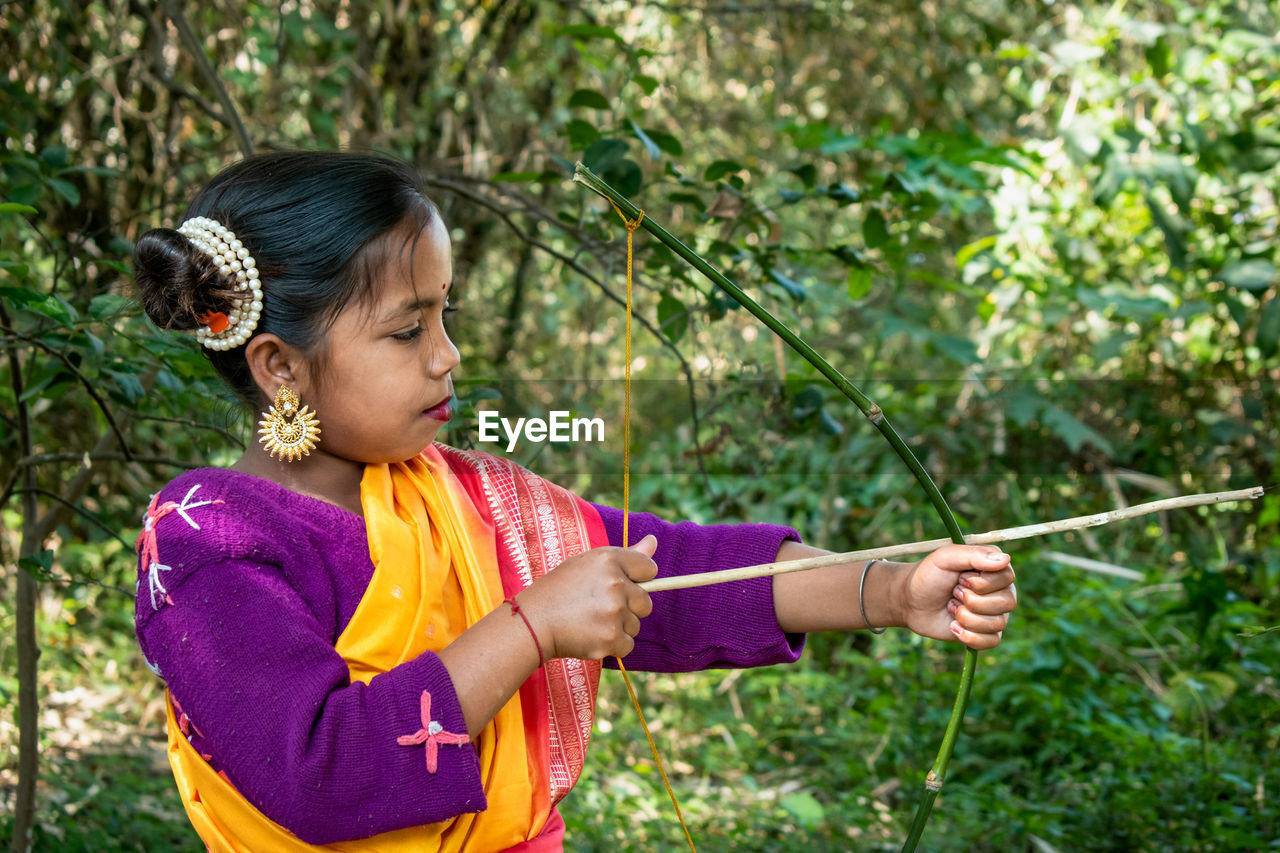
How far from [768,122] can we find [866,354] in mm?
1262

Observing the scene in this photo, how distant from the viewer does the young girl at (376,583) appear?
120cm

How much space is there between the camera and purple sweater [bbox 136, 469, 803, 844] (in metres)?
1.17

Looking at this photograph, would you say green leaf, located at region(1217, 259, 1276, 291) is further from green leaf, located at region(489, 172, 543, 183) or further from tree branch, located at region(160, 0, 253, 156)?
tree branch, located at region(160, 0, 253, 156)

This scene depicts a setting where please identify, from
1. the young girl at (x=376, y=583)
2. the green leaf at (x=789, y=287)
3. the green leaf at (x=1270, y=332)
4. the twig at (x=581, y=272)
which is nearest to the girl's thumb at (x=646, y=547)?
the young girl at (x=376, y=583)

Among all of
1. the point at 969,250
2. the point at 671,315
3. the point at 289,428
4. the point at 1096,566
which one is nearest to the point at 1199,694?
the point at 1096,566

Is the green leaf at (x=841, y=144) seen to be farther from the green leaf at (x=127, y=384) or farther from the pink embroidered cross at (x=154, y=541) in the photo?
the pink embroidered cross at (x=154, y=541)

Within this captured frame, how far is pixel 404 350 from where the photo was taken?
1.39m

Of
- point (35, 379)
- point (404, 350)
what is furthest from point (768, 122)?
point (404, 350)

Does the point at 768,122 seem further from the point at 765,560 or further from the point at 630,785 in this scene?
the point at 765,560

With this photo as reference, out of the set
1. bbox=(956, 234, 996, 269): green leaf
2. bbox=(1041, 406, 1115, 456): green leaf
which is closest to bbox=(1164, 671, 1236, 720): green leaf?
bbox=(1041, 406, 1115, 456): green leaf

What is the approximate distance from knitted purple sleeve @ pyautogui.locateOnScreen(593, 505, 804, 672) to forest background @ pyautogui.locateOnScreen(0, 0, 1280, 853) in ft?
1.76

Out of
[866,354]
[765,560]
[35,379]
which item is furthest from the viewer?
[866,354]

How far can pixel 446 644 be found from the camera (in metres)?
1.42

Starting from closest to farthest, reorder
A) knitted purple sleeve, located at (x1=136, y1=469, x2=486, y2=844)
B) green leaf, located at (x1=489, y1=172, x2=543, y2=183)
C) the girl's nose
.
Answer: knitted purple sleeve, located at (x1=136, y1=469, x2=486, y2=844) → the girl's nose → green leaf, located at (x1=489, y1=172, x2=543, y2=183)
